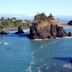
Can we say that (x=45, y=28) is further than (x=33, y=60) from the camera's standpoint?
Yes

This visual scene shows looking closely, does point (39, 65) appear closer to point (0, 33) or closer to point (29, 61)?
point (29, 61)

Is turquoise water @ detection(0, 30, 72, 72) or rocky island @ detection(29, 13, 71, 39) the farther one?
Answer: rocky island @ detection(29, 13, 71, 39)

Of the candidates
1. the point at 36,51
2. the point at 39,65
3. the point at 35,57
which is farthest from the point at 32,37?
the point at 39,65

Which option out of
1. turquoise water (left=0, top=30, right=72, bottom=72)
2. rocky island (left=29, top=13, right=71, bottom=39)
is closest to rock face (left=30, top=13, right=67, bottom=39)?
rocky island (left=29, top=13, right=71, bottom=39)

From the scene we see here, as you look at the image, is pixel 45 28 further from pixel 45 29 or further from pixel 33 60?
pixel 33 60

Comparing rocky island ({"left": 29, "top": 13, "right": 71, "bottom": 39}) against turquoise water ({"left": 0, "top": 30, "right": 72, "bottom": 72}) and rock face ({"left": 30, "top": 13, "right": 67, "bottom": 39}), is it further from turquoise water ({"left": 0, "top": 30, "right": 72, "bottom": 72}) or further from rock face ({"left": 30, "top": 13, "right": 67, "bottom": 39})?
turquoise water ({"left": 0, "top": 30, "right": 72, "bottom": 72})

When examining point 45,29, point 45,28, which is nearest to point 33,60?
point 45,29
